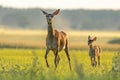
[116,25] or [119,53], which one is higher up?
[119,53]

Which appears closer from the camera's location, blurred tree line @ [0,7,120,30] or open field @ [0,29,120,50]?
open field @ [0,29,120,50]

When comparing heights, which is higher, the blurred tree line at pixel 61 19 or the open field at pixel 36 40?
the open field at pixel 36 40

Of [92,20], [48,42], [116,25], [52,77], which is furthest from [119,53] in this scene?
[92,20]

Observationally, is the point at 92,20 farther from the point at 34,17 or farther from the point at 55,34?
the point at 55,34

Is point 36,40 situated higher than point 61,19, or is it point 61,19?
point 36,40

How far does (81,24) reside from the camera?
18912 cm

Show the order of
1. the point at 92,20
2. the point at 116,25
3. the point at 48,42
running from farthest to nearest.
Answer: the point at 92,20
the point at 116,25
the point at 48,42

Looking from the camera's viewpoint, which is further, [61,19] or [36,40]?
[61,19]

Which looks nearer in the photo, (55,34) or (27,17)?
(55,34)

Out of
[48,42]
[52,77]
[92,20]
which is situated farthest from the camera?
[92,20]

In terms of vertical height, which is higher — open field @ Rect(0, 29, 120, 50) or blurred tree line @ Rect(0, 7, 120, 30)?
open field @ Rect(0, 29, 120, 50)

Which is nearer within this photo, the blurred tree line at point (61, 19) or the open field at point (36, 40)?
the open field at point (36, 40)

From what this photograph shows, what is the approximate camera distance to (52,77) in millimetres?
12586

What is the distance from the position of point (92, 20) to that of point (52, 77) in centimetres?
18313
